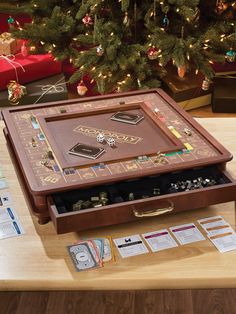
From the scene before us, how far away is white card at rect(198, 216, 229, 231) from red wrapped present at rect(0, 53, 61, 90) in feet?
5.49

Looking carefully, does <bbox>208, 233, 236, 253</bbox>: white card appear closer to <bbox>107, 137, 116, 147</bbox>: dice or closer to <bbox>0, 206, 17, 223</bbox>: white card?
<bbox>107, 137, 116, 147</bbox>: dice

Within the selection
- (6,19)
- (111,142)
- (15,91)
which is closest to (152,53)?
(15,91)

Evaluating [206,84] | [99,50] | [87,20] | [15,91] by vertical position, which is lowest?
[206,84]

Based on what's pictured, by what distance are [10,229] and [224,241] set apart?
1.75ft

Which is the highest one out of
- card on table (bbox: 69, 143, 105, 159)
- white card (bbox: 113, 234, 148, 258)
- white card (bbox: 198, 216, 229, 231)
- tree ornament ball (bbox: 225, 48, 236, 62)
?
card on table (bbox: 69, 143, 105, 159)

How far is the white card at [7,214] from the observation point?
1361 mm

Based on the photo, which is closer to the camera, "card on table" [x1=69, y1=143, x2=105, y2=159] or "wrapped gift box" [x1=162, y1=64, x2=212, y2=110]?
"card on table" [x1=69, y1=143, x2=105, y2=159]

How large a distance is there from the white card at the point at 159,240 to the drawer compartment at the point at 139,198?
6 cm

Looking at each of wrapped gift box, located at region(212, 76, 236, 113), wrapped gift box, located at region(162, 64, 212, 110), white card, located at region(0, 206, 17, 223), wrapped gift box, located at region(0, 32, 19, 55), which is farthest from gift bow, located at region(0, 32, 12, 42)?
white card, located at region(0, 206, 17, 223)

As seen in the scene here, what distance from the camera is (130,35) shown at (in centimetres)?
282

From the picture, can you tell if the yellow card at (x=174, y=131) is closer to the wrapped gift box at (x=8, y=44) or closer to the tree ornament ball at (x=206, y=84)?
the tree ornament ball at (x=206, y=84)

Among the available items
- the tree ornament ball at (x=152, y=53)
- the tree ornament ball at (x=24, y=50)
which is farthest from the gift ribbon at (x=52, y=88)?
the tree ornament ball at (x=152, y=53)

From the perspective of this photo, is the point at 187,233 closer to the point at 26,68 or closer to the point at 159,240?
the point at 159,240

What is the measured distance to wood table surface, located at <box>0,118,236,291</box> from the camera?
1.17m
